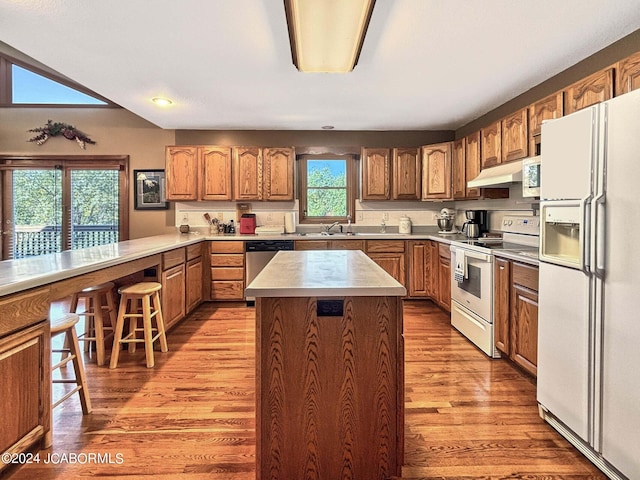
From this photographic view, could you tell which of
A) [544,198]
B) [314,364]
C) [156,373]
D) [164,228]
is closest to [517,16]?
[544,198]

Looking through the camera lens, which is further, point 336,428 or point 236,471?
point 236,471

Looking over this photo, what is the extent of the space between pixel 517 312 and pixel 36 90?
6574 mm

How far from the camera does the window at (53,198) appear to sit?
5.42m

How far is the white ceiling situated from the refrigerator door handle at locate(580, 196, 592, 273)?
129 cm

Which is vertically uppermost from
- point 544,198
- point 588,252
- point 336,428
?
point 544,198

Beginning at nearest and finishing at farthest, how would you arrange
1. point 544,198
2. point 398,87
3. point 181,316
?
point 544,198 < point 398,87 < point 181,316

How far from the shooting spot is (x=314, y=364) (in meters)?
1.57

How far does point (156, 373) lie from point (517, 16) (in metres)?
3.38

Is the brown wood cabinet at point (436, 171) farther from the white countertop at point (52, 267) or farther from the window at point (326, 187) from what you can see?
the white countertop at point (52, 267)

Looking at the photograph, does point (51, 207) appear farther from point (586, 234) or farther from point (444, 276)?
point (586, 234)

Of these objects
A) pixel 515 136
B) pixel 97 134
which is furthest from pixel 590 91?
pixel 97 134

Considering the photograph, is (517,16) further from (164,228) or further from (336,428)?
(164,228)

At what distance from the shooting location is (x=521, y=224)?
378 cm

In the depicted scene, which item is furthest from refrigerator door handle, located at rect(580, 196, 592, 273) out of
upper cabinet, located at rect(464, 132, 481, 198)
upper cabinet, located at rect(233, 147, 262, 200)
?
upper cabinet, located at rect(233, 147, 262, 200)
